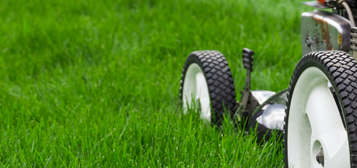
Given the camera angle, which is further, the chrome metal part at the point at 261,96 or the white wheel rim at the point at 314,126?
the chrome metal part at the point at 261,96

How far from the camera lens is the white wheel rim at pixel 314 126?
1.28m

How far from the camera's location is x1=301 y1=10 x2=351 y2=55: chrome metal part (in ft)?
5.20

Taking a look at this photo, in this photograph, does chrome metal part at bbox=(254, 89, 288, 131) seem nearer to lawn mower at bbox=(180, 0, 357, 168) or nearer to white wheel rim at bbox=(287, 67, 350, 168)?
lawn mower at bbox=(180, 0, 357, 168)


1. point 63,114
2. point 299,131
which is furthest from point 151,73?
point 299,131

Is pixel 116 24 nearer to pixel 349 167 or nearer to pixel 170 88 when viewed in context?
pixel 170 88

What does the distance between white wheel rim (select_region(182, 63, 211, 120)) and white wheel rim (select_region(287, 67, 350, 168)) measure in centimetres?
78

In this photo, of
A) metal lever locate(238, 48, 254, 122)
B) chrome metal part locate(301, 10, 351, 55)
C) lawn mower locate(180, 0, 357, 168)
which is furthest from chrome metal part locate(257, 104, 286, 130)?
chrome metal part locate(301, 10, 351, 55)

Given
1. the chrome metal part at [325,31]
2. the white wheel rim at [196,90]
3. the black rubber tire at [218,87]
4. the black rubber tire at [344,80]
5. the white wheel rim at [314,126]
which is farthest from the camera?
the white wheel rim at [196,90]

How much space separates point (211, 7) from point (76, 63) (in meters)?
1.99

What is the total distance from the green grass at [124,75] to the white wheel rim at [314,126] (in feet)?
0.76

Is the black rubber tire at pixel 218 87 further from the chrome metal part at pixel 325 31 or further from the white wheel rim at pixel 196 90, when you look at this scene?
the chrome metal part at pixel 325 31

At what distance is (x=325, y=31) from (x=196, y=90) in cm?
98

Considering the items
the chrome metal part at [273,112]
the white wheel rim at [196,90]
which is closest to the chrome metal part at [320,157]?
the chrome metal part at [273,112]

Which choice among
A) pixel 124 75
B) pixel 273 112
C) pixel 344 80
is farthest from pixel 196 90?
pixel 344 80
